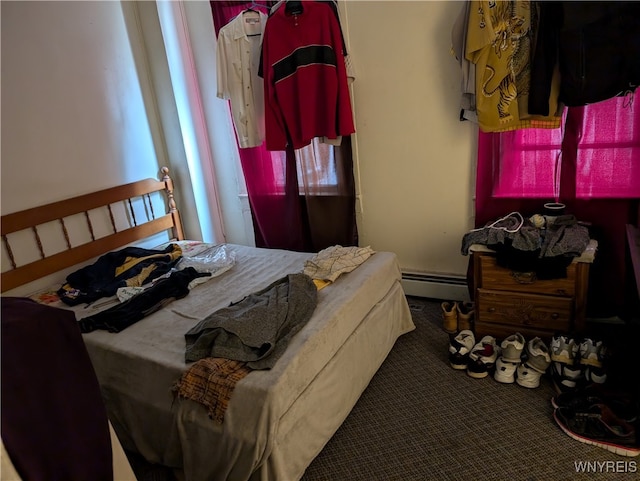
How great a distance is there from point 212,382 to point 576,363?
63.3 inches

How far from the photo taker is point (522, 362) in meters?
2.06

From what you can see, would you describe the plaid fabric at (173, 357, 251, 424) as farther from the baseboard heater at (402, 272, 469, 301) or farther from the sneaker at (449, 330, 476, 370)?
the baseboard heater at (402, 272, 469, 301)

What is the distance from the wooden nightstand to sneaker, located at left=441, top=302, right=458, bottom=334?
14 cm

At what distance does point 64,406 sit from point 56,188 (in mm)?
2043

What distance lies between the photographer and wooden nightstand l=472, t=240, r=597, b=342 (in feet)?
6.76

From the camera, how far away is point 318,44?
8.20 ft

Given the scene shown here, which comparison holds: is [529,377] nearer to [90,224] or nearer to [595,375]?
[595,375]

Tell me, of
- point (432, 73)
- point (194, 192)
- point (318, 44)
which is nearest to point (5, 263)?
point (194, 192)

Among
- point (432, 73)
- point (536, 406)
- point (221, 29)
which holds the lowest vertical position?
point (536, 406)

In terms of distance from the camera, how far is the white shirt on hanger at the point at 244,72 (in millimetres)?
2738

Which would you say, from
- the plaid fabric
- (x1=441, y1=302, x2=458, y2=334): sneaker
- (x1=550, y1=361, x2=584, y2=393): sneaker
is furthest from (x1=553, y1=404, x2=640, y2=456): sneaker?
the plaid fabric

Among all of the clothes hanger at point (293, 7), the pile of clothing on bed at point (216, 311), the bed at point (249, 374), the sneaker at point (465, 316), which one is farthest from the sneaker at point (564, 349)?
the clothes hanger at point (293, 7)

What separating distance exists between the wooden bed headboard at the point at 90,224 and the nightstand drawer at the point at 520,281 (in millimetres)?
2270

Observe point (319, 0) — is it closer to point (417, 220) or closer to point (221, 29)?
point (221, 29)
